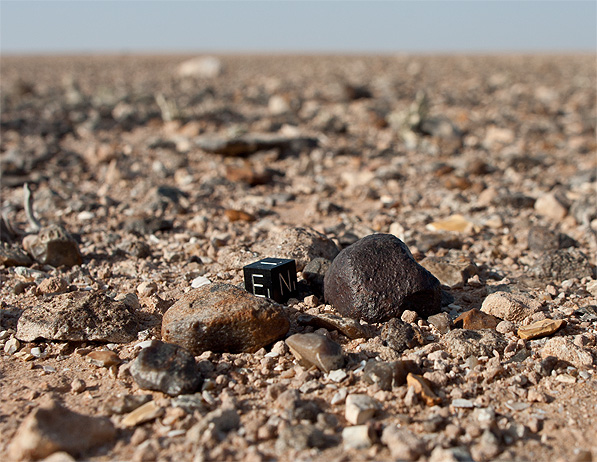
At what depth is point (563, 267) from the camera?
3938mm

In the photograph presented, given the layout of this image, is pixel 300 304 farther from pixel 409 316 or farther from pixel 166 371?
pixel 166 371

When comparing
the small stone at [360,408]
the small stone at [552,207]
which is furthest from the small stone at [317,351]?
the small stone at [552,207]

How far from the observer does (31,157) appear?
699cm

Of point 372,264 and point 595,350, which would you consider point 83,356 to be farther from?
point 595,350

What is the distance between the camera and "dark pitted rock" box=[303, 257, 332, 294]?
144 inches

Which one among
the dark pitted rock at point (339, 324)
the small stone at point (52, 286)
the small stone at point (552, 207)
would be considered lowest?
the small stone at point (552, 207)

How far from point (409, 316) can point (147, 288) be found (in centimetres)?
162

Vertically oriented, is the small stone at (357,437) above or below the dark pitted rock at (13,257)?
below

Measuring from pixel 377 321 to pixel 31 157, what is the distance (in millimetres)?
5398

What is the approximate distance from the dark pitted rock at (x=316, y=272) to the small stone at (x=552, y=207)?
2.60 meters

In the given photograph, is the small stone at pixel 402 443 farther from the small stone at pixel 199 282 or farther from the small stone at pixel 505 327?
the small stone at pixel 199 282

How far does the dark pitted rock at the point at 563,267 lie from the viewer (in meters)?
3.92

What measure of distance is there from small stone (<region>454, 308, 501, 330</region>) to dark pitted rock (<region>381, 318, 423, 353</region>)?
1.02 ft

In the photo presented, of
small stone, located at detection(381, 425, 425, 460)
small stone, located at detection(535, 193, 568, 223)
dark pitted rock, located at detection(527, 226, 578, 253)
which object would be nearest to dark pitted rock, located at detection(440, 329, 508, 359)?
small stone, located at detection(381, 425, 425, 460)
